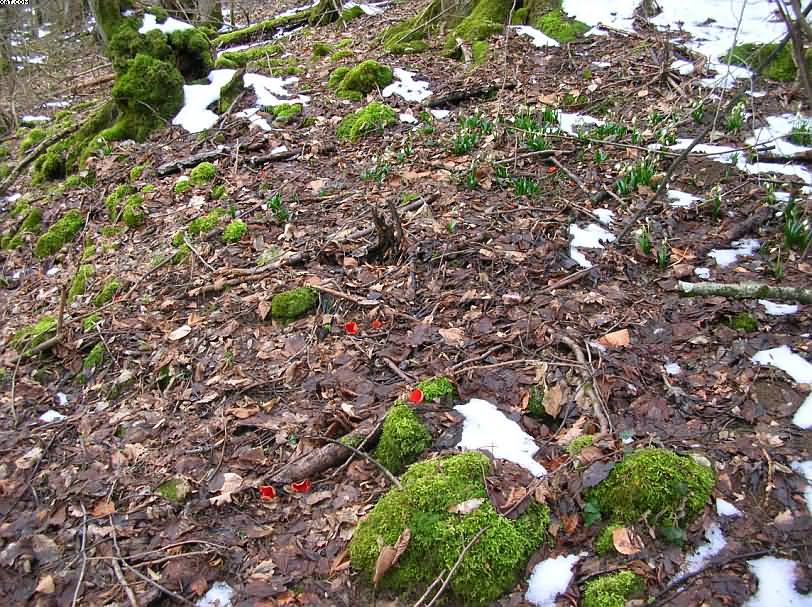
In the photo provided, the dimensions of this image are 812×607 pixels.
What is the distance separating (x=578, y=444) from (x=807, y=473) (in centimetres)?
103

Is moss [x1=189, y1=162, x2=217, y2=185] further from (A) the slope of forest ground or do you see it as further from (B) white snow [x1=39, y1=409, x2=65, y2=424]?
(B) white snow [x1=39, y1=409, x2=65, y2=424]

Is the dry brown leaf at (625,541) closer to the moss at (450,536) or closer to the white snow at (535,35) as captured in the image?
the moss at (450,536)

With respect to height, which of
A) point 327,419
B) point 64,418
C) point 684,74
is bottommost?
point 64,418

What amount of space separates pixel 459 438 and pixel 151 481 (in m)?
1.99

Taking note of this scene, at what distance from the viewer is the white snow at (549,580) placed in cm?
231

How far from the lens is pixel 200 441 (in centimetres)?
364

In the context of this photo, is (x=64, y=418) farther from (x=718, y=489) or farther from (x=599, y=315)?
(x=718, y=489)

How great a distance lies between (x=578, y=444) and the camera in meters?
2.86

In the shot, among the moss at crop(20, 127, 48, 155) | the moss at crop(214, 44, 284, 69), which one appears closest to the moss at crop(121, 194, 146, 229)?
the moss at crop(214, 44, 284, 69)

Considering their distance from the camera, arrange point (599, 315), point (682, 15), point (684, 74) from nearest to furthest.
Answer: point (599, 315)
point (684, 74)
point (682, 15)

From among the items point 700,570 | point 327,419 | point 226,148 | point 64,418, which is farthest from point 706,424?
point 226,148

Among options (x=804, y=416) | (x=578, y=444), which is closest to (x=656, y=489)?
(x=578, y=444)

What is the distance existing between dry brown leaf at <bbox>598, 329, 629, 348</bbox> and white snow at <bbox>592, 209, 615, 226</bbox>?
4.85ft

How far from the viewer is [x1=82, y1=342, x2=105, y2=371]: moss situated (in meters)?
4.72
